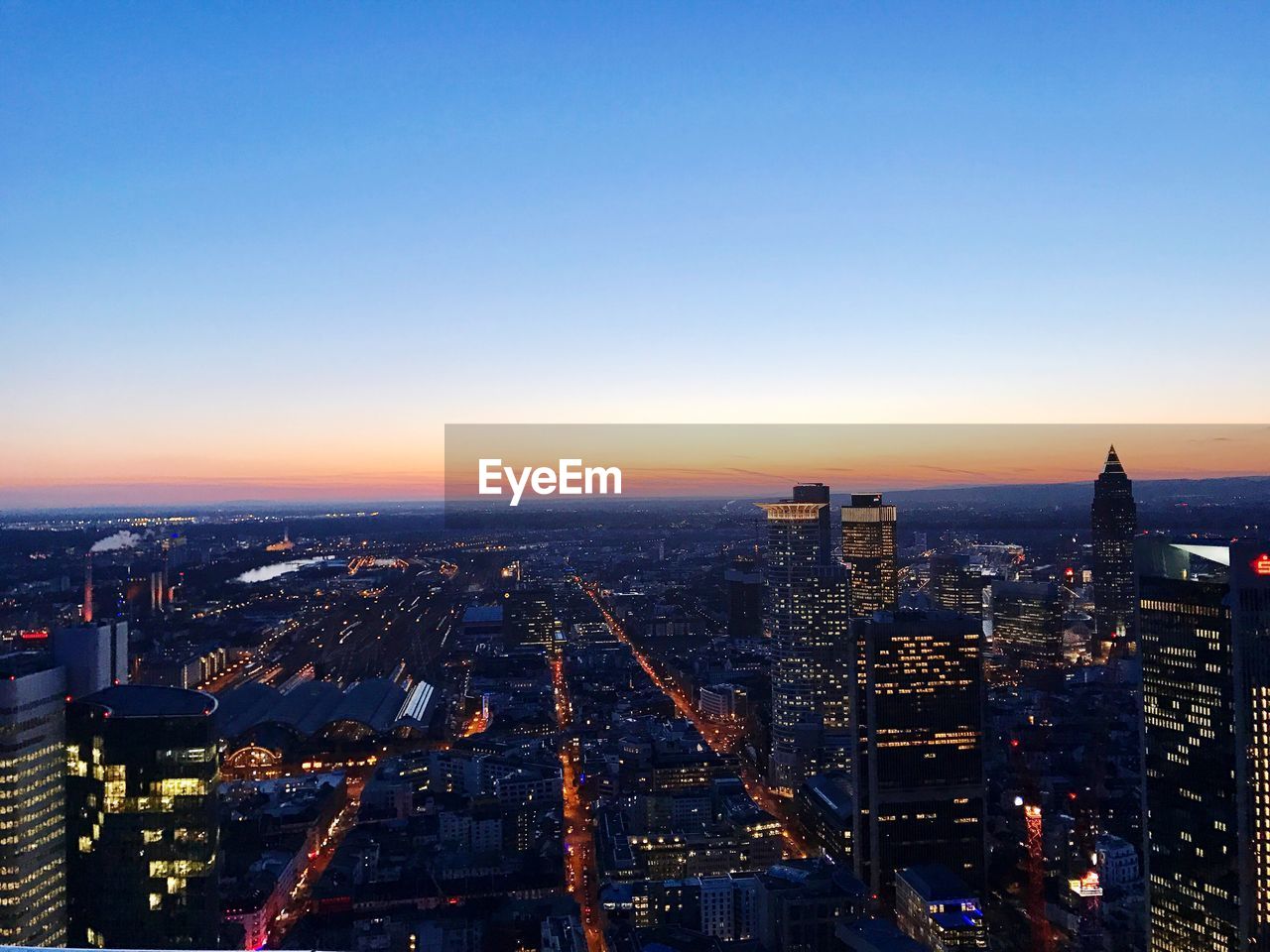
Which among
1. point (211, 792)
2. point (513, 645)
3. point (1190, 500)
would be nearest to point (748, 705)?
point (513, 645)

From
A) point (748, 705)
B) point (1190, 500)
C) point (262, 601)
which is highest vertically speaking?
point (1190, 500)

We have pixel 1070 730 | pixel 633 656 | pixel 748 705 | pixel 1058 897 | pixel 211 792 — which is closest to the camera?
pixel 211 792

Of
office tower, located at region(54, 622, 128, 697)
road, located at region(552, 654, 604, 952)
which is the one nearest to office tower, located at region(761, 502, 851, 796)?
road, located at region(552, 654, 604, 952)

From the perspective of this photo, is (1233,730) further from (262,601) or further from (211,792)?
(262,601)

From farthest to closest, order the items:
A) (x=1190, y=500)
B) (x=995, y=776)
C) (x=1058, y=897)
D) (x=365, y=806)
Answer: (x=995, y=776) → (x=365, y=806) → (x=1058, y=897) → (x=1190, y=500)

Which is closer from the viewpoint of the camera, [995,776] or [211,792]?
[211,792]

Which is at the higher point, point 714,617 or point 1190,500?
point 1190,500

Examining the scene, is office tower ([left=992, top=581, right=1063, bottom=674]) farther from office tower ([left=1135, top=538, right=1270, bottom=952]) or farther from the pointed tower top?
office tower ([left=1135, top=538, right=1270, bottom=952])
